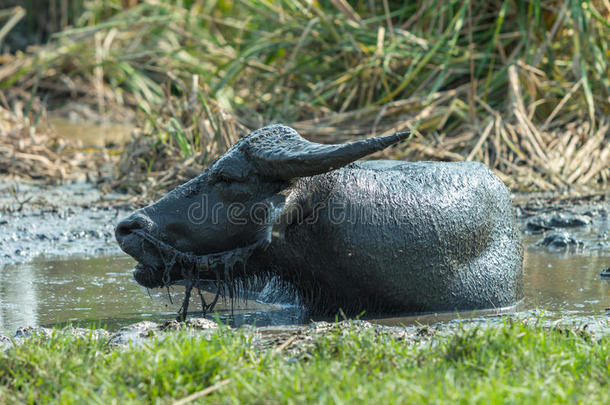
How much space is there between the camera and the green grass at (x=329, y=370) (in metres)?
2.75

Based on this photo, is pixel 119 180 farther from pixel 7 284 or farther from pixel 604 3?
pixel 604 3

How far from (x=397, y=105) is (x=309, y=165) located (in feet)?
16.1

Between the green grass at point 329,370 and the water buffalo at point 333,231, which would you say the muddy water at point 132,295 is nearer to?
the water buffalo at point 333,231

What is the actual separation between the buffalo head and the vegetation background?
332 cm

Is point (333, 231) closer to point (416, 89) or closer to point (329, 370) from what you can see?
point (329, 370)

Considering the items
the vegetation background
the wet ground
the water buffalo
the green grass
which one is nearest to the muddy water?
the wet ground

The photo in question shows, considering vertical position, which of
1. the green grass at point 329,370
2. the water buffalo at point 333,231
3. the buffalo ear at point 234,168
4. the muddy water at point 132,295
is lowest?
the muddy water at point 132,295

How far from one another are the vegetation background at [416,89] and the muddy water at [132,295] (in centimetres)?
191

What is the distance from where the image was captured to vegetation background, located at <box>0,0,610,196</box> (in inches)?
317

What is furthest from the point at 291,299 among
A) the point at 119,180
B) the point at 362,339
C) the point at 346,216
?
the point at 119,180

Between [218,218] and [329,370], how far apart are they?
143 cm

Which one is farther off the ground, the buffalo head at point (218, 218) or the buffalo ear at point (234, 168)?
the buffalo ear at point (234, 168)

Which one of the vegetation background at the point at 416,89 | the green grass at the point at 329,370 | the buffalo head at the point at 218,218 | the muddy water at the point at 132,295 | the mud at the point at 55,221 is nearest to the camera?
the green grass at the point at 329,370

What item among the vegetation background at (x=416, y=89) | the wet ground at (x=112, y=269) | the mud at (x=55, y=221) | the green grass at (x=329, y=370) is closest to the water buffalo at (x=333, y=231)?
the wet ground at (x=112, y=269)
